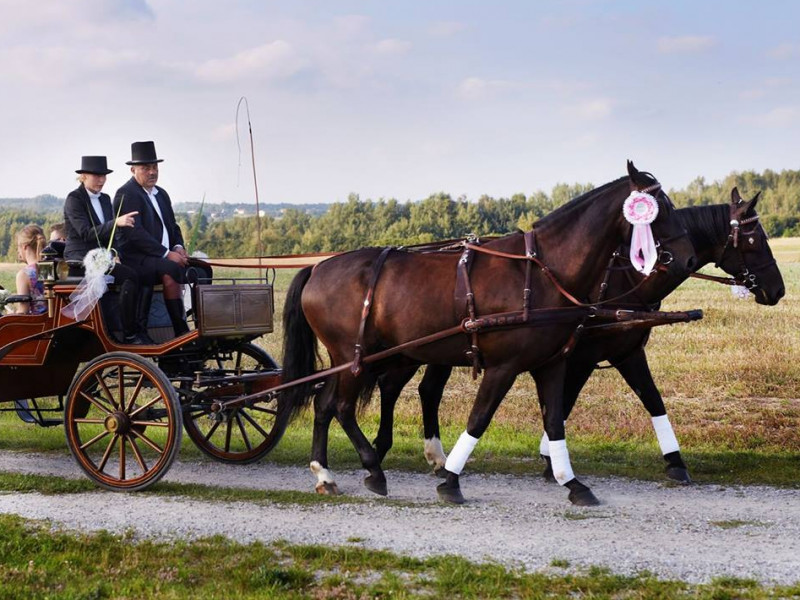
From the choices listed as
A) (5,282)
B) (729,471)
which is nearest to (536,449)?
(729,471)

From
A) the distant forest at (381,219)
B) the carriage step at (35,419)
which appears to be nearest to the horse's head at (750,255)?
the carriage step at (35,419)

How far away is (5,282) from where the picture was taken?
34.9m

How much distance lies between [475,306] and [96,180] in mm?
3773

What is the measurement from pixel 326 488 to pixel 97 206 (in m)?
3.27

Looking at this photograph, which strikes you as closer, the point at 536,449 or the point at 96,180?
the point at 96,180

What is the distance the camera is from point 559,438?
24.5 feet

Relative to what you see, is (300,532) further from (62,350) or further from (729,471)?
(729,471)

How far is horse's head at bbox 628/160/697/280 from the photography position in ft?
23.8

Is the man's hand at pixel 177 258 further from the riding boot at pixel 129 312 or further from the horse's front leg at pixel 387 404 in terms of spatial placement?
the horse's front leg at pixel 387 404

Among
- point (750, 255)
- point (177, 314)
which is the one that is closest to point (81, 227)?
point (177, 314)

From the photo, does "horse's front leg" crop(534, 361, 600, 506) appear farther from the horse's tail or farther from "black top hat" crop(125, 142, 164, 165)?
"black top hat" crop(125, 142, 164, 165)

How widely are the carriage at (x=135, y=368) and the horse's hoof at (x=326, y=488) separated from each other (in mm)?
885

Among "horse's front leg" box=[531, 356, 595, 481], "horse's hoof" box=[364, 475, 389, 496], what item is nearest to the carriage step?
"horse's hoof" box=[364, 475, 389, 496]

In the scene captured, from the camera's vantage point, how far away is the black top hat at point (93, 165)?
348 inches
